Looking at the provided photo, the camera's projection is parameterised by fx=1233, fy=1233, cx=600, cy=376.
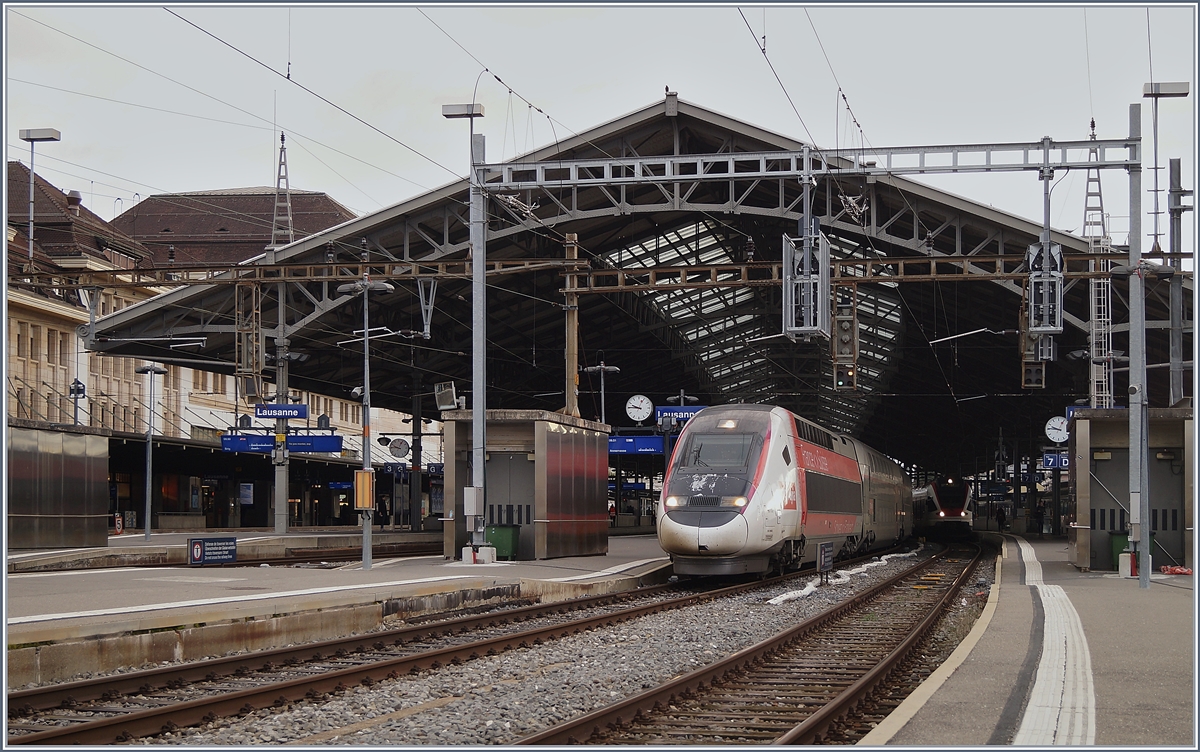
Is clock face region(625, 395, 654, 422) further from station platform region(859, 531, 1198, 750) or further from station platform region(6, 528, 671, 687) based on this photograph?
station platform region(859, 531, 1198, 750)

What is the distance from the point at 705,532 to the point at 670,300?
32101mm

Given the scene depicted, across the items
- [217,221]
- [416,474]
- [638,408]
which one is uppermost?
[217,221]

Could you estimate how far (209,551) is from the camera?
87.8 ft

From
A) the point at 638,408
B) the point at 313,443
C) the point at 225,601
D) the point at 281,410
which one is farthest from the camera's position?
the point at 638,408

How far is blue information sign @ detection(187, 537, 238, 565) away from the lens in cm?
2611

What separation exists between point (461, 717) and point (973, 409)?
212 ft

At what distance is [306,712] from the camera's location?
34.0 ft

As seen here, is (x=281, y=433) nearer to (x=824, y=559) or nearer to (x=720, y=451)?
(x=720, y=451)

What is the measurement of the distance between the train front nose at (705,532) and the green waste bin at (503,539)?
18.9ft

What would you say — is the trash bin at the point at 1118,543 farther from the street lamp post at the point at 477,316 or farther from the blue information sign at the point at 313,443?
the blue information sign at the point at 313,443

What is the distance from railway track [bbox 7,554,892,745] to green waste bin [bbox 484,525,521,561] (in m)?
10.5

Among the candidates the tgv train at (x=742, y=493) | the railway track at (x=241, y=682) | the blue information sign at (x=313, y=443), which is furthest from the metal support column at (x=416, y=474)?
the railway track at (x=241, y=682)

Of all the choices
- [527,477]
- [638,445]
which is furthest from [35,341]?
[527,477]

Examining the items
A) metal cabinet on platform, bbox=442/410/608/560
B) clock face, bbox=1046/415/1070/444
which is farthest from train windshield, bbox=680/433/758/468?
clock face, bbox=1046/415/1070/444
